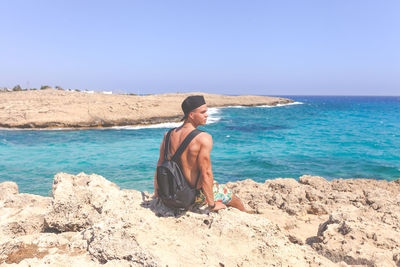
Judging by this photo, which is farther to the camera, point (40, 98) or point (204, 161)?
point (40, 98)

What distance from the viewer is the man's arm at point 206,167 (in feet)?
10.2

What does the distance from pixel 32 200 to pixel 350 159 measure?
42.3 feet

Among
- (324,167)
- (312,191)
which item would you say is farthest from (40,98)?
(312,191)

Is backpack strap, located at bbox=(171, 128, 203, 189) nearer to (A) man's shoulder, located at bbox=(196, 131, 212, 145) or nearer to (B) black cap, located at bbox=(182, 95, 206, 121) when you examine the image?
(A) man's shoulder, located at bbox=(196, 131, 212, 145)

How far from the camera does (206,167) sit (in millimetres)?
3162

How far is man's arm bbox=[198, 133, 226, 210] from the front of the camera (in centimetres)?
311

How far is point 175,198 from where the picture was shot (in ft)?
10.1

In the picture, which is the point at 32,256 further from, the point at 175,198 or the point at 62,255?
the point at 175,198

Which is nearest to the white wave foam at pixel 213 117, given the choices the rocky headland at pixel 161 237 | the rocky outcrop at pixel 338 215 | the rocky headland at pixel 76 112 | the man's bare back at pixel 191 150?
the rocky headland at pixel 76 112

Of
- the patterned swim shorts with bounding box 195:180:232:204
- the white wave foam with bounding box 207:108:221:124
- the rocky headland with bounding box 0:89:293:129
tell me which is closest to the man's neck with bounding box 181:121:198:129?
the patterned swim shorts with bounding box 195:180:232:204

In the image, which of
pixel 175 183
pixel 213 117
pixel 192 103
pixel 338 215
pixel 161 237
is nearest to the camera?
pixel 161 237

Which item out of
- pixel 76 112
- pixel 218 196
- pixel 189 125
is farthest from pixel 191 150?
pixel 76 112

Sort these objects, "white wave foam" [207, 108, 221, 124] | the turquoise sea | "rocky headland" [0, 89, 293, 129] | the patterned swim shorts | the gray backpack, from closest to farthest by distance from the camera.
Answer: the gray backpack, the patterned swim shorts, the turquoise sea, "rocky headland" [0, 89, 293, 129], "white wave foam" [207, 108, 221, 124]

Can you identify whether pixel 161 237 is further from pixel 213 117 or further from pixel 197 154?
pixel 213 117
